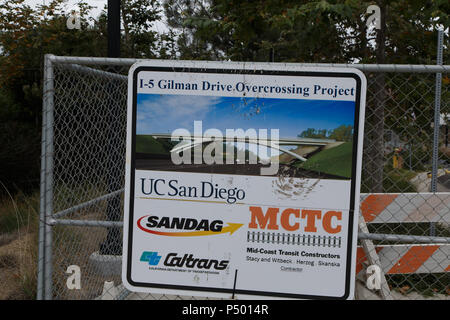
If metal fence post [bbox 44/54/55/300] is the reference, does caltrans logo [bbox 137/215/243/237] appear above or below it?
below

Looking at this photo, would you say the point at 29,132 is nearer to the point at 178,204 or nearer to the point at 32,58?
the point at 32,58

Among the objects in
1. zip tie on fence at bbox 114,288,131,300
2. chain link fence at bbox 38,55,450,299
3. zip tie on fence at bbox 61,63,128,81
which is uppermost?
zip tie on fence at bbox 61,63,128,81

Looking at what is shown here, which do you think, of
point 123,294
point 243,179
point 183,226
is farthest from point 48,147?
point 123,294

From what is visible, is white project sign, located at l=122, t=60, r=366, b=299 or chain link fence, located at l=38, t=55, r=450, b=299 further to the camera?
chain link fence, located at l=38, t=55, r=450, b=299

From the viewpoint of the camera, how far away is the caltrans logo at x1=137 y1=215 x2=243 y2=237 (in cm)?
241

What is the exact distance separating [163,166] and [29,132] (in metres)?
7.08

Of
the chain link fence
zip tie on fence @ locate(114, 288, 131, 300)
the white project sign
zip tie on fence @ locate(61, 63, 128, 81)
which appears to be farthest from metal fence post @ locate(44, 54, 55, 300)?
zip tie on fence @ locate(114, 288, 131, 300)

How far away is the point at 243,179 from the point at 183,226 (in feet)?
1.43

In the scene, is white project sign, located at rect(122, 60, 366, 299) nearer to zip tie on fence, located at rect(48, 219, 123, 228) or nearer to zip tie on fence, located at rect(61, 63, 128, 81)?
zip tie on fence, located at rect(48, 219, 123, 228)

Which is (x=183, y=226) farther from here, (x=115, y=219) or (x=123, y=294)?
(x=115, y=219)

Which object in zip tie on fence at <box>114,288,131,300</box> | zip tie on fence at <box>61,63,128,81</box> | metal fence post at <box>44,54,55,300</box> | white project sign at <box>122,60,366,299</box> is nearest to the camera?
white project sign at <box>122,60,366,299</box>

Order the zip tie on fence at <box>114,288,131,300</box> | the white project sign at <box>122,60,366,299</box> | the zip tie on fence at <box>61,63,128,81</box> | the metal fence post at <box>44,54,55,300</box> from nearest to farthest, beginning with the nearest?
the white project sign at <box>122,60,366,299</box> < the metal fence post at <box>44,54,55,300</box> < the zip tie on fence at <box>61,63,128,81</box> < the zip tie on fence at <box>114,288,131,300</box>

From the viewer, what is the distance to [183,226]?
2445mm

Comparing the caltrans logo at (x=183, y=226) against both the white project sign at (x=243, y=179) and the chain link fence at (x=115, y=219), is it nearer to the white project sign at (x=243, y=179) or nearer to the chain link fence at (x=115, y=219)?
the white project sign at (x=243, y=179)
